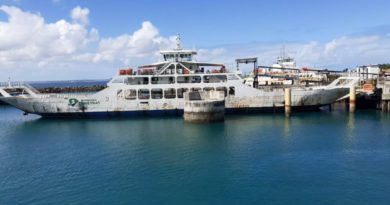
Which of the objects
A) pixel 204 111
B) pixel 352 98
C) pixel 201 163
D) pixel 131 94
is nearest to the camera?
pixel 201 163

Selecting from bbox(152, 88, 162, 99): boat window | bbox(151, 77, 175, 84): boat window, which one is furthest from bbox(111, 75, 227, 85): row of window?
bbox(152, 88, 162, 99): boat window

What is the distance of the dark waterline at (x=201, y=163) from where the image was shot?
19.3m

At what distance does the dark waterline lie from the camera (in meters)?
19.3

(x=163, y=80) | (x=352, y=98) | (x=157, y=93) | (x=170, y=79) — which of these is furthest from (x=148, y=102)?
(x=352, y=98)

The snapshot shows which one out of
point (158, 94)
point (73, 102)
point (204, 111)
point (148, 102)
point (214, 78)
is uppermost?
point (214, 78)

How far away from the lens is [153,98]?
47.8 metres

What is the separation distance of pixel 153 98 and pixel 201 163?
23.9m

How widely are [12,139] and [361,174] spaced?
32.3 m

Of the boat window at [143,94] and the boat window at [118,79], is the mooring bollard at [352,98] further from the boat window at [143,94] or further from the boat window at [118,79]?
the boat window at [118,79]

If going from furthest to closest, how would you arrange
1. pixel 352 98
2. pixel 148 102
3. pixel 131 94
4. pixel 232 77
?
pixel 352 98 → pixel 131 94 → pixel 232 77 → pixel 148 102

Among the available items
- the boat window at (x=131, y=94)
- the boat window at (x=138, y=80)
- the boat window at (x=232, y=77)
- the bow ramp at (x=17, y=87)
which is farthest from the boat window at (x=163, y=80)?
the bow ramp at (x=17, y=87)

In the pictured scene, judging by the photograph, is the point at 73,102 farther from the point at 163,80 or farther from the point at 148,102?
the point at 163,80

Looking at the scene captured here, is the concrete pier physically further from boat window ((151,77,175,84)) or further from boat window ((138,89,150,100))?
boat window ((138,89,150,100))

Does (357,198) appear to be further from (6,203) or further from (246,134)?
(6,203)
